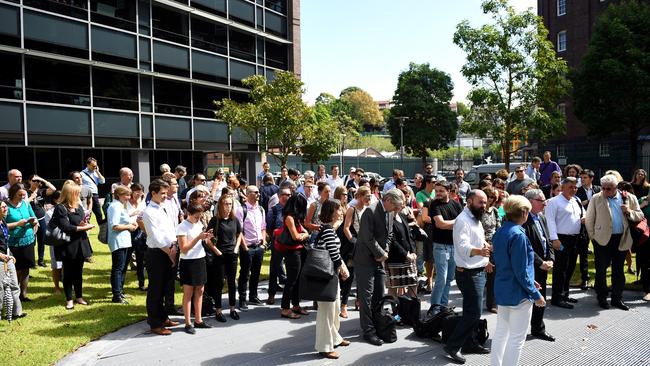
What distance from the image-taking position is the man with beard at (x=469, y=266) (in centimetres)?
568

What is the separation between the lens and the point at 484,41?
20.8m

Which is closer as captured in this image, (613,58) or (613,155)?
(613,58)

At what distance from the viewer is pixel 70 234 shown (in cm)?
772

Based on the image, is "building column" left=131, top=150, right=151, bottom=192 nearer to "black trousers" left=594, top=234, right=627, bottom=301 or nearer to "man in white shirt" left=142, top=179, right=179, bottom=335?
"man in white shirt" left=142, top=179, right=179, bottom=335

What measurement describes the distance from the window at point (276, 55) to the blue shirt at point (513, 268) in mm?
29153

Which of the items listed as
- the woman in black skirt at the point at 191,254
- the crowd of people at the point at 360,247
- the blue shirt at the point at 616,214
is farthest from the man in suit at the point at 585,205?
the woman in black skirt at the point at 191,254

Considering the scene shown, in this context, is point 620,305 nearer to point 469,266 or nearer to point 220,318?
point 469,266

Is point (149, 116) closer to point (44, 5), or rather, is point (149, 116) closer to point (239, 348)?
point (44, 5)

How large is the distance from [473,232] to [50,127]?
2037 cm

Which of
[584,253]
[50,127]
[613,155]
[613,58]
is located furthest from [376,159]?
[584,253]

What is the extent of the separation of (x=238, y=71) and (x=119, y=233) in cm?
2332

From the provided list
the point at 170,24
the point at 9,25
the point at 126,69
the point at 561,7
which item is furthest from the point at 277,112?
the point at 561,7

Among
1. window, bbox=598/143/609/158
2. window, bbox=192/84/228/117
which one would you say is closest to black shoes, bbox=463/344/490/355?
window, bbox=192/84/228/117

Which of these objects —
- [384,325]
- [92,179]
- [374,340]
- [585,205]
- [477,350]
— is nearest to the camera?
[477,350]
